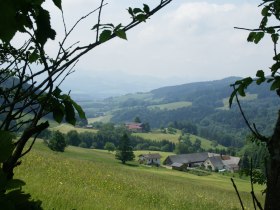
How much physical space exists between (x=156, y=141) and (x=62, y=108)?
195838mm

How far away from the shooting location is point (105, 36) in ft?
5.66

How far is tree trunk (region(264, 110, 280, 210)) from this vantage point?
141 cm

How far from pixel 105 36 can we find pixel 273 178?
1.00 m

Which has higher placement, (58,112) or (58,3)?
(58,3)

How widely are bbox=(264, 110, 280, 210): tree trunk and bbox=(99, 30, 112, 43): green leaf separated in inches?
36.0

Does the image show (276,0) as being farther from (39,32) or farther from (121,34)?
(39,32)

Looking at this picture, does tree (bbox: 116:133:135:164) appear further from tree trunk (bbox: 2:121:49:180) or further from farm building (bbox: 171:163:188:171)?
tree trunk (bbox: 2:121:49:180)

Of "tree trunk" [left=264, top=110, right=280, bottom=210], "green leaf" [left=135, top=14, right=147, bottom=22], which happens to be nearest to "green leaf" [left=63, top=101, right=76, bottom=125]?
"green leaf" [left=135, top=14, right=147, bottom=22]

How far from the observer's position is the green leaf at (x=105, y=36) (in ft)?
5.60

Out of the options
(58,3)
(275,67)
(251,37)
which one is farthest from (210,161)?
(58,3)

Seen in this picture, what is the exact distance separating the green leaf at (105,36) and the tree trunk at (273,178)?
92 centimetres

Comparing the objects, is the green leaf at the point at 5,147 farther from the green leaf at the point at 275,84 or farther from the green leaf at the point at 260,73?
the green leaf at the point at 275,84

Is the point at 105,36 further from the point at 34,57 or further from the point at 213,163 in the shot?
the point at 213,163

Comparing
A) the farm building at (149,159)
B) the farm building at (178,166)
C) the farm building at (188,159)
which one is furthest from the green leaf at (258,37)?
the farm building at (188,159)
